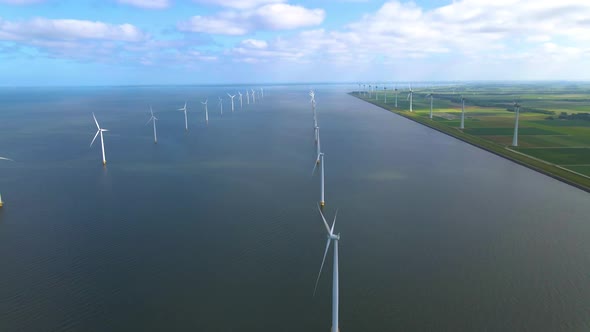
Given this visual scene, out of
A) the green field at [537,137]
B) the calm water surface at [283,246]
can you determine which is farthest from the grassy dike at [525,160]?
the calm water surface at [283,246]

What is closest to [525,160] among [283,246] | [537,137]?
[537,137]

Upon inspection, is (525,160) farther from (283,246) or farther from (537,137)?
(283,246)

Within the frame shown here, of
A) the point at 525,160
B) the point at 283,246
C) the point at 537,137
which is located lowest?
the point at 283,246

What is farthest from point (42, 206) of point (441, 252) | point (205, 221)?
point (441, 252)

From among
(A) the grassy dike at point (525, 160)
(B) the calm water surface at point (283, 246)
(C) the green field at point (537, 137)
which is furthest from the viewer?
(C) the green field at point (537, 137)

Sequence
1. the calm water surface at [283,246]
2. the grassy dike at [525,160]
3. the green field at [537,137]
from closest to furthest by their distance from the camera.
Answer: the calm water surface at [283,246] < the grassy dike at [525,160] < the green field at [537,137]

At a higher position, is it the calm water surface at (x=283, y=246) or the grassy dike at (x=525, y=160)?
the grassy dike at (x=525, y=160)

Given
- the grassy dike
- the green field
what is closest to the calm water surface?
the grassy dike

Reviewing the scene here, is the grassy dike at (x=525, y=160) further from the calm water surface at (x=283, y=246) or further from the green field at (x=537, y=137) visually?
the calm water surface at (x=283, y=246)

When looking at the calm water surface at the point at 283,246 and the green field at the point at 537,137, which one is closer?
the calm water surface at the point at 283,246
